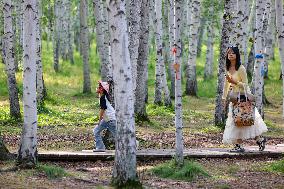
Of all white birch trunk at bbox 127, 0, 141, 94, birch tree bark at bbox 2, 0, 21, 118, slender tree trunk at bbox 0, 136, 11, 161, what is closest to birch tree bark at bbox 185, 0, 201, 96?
birch tree bark at bbox 2, 0, 21, 118

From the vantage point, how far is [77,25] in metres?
57.2

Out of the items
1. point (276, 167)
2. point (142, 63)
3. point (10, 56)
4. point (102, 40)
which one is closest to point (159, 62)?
point (102, 40)

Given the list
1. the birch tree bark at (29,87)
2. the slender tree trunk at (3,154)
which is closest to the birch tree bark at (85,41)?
A: the slender tree trunk at (3,154)

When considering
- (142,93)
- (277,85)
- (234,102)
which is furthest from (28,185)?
(277,85)

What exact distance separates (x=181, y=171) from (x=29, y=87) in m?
3.14

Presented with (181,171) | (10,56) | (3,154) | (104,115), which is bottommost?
(181,171)

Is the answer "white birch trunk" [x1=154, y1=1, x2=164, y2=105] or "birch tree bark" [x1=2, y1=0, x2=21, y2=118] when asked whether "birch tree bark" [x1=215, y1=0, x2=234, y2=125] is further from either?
"birch tree bark" [x1=2, y1=0, x2=21, y2=118]

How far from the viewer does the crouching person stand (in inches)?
491

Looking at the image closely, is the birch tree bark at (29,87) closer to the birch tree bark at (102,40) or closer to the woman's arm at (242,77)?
the woman's arm at (242,77)

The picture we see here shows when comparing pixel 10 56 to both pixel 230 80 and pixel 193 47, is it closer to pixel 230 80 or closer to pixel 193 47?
pixel 230 80

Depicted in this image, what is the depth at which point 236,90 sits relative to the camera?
1192 centimetres

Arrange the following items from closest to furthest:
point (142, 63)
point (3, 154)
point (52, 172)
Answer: point (52, 172) < point (3, 154) < point (142, 63)

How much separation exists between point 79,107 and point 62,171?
13.4 meters

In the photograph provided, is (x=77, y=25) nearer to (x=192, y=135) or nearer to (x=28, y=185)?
(x=192, y=135)
